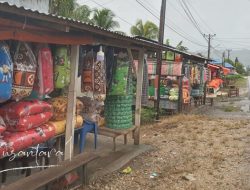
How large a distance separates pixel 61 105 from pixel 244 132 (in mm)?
7251

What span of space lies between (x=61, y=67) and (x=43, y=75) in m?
0.45

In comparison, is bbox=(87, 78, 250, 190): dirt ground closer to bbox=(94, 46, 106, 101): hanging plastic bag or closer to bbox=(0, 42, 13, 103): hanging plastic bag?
bbox=(94, 46, 106, 101): hanging plastic bag

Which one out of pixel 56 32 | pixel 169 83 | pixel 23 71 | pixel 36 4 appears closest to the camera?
pixel 23 71

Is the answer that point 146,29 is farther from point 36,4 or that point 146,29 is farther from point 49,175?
point 49,175

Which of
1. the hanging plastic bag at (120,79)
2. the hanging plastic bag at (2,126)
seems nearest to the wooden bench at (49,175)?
the hanging plastic bag at (2,126)

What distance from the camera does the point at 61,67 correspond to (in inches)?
220

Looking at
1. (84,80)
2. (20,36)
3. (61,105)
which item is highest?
(20,36)

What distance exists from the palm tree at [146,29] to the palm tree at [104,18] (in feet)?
16.2

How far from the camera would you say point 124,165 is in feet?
24.5

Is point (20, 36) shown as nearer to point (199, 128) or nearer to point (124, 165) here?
point (124, 165)

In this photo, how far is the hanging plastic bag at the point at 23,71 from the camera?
4.65m

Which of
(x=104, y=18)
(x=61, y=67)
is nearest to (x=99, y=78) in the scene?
(x=61, y=67)

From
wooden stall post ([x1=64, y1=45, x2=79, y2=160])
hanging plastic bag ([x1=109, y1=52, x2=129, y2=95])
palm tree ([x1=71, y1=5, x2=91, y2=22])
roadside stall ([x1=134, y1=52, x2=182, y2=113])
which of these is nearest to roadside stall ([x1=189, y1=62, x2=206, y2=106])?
roadside stall ([x1=134, y1=52, x2=182, y2=113])

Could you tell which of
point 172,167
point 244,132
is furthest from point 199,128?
point 172,167
